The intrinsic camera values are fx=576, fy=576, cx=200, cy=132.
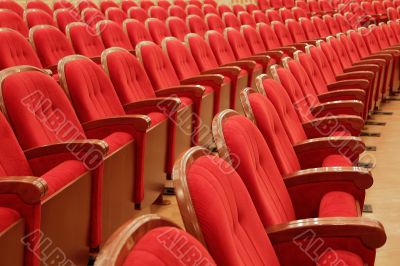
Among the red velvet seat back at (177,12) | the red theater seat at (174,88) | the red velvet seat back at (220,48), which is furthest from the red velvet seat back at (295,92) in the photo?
the red velvet seat back at (177,12)

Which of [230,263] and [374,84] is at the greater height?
[230,263]

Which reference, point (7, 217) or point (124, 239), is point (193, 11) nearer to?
point (7, 217)

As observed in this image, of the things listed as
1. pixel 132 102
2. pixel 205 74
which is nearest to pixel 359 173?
pixel 132 102

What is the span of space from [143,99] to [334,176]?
1.39 feet

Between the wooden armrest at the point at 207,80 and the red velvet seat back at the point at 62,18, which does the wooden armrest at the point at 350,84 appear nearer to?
the wooden armrest at the point at 207,80

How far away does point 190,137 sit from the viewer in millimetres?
1006

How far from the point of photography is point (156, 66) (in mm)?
1070

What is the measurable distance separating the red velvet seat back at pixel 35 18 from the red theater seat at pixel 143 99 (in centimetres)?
51

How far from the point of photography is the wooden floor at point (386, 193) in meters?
0.77

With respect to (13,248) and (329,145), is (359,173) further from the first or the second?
(13,248)

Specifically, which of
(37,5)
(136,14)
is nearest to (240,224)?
(37,5)

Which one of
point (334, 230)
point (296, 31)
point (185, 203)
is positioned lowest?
point (296, 31)

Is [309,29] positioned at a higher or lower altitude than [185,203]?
lower

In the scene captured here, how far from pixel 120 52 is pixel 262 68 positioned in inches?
23.8
